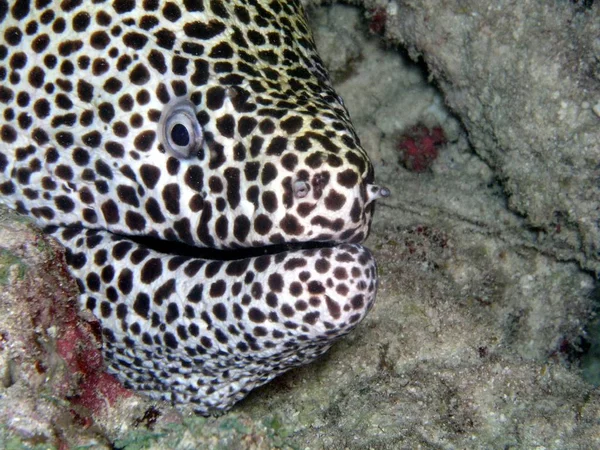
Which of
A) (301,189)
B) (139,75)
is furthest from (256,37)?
(301,189)

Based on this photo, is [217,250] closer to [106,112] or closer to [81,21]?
[106,112]

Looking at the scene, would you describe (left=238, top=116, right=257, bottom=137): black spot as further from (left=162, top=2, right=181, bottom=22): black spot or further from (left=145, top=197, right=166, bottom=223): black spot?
(left=162, top=2, right=181, bottom=22): black spot

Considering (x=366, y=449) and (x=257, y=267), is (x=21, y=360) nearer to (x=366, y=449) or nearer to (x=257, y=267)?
(x=257, y=267)

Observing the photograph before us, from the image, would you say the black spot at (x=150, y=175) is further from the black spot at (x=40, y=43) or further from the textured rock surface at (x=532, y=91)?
the textured rock surface at (x=532, y=91)

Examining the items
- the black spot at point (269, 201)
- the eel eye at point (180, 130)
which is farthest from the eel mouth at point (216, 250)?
the eel eye at point (180, 130)

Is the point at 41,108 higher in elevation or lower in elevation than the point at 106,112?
lower

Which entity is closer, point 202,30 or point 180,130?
point 180,130

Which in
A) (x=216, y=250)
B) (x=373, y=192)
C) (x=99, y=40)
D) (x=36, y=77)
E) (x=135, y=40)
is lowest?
(x=216, y=250)

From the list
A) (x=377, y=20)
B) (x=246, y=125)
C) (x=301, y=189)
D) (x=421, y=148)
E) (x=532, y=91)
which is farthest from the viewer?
(x=421, y=148)
